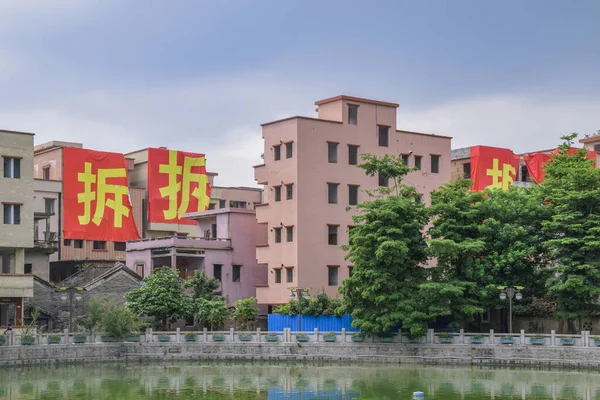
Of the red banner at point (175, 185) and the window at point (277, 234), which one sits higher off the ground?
the red banner at point (175, 185)

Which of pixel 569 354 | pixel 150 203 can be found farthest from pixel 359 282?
pixel 150 203

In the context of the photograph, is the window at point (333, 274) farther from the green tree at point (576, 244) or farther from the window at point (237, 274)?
the green tree at point (576, 244)

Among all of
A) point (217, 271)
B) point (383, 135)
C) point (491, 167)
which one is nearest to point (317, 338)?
point (217, 271)

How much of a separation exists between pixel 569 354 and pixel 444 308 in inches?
243

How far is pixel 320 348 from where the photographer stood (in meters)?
46.4

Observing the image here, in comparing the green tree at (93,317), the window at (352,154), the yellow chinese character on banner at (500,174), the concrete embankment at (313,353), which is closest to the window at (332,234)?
the window at (352,154)

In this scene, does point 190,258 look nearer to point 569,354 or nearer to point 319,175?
point 319,175

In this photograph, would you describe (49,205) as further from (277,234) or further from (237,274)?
(277,234)

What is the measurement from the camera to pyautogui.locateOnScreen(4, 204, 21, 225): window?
4953 centimetres

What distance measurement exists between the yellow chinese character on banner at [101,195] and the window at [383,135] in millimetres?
20202

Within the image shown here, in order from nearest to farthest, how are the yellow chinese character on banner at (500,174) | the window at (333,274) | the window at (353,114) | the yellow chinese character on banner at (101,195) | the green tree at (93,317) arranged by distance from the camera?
the green tree at (93,317) → the window at (333,274) → the window at (353,114) → the yellow chinese character on banner at (101,195) → the yellow chinese character on banner at (500,174)

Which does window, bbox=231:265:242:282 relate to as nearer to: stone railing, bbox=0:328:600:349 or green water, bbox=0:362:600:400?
stone railing, bbox=0:328:600:349

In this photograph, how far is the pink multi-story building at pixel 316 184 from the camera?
5325 centimetres

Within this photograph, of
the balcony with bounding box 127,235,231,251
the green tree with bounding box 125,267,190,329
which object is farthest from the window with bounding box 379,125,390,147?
the green tree with bounding box 125,267,190,329
